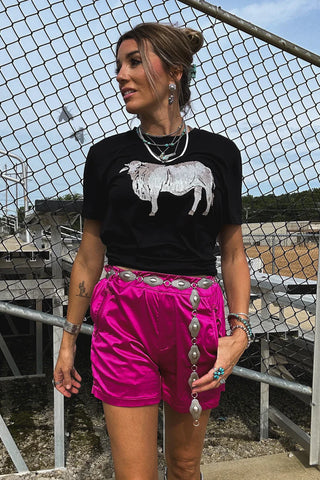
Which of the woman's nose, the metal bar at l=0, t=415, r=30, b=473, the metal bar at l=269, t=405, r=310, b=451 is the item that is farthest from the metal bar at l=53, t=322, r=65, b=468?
the woman's nose

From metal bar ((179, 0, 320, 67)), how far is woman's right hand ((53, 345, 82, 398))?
166 cm

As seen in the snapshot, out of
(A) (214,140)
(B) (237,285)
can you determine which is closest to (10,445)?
(B) (237,285)

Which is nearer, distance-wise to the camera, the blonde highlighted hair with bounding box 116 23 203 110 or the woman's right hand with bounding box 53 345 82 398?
the blonde highlighted hair with bounding box 116 23 203 110

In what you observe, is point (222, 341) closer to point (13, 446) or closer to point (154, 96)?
point (154, 96)

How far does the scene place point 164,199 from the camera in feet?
4.51

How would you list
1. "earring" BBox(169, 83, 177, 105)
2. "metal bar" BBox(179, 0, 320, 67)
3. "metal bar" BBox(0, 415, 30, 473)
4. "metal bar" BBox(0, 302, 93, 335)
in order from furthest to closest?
"metal bar" BBox(0, 415, 30, 473) → "metal bar" BBox(0, 302, 93, 335) → "metal bar" BBox(179, 0, 320, 67) → "earring" BBox(169, 83, 177, 105)

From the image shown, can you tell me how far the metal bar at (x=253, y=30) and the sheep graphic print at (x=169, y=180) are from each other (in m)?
1.12

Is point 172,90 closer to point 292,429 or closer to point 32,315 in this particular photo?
point 32,315

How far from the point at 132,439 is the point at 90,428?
4330 mm

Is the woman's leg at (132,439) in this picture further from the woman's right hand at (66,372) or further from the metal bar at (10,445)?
the metal bar at (10,445)

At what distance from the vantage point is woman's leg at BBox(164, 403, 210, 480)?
1532 mm

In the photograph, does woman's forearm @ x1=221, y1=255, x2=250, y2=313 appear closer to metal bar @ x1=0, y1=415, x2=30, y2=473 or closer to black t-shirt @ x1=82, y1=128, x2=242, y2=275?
black t-shirt @ x1=82, y1=128, x2=242, y2=275

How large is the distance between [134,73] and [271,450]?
177 inches

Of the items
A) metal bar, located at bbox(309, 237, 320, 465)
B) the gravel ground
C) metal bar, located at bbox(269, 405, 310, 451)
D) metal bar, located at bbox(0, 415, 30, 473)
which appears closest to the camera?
metal bar, located at bbox(309, 237, 320, 465)
